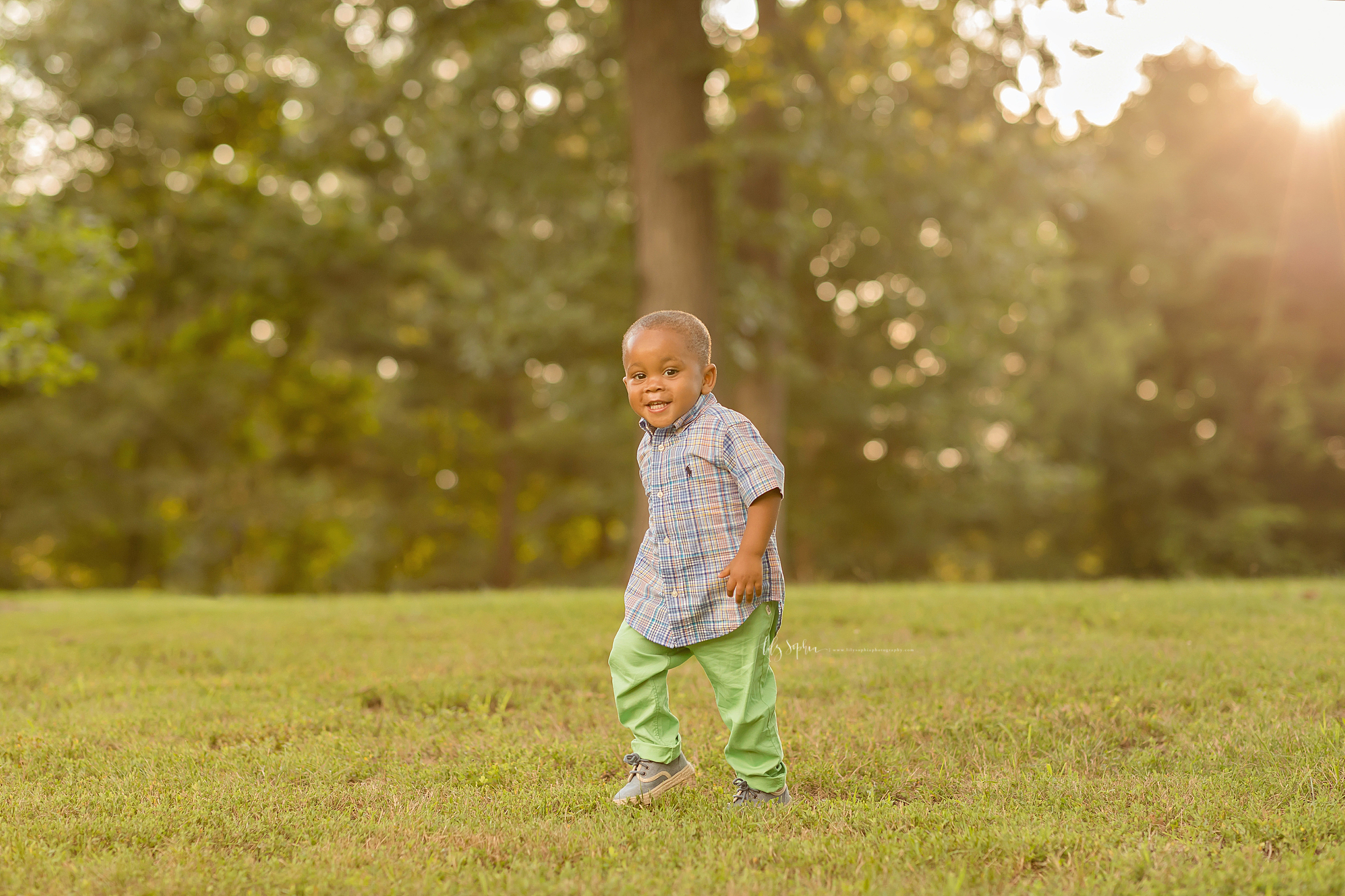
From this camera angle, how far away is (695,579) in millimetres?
3793

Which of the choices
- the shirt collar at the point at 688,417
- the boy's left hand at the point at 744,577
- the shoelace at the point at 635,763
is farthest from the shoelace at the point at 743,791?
the shirt collar at the point at 688,417

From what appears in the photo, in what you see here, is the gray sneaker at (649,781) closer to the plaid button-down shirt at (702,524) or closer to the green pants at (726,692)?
the green pants at (726,692)

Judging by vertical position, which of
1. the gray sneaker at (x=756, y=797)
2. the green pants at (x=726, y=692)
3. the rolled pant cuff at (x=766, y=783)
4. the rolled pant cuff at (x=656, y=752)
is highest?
the green pants at (x=726, y=692)

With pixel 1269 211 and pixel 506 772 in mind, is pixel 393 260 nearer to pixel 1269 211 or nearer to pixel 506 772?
pixel 506 772

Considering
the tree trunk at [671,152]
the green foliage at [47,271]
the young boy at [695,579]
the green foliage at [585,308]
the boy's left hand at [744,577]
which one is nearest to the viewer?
the boy's left hand at [744,577]

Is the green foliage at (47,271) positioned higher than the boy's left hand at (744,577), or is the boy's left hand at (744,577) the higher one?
the green foliage at (47,271)

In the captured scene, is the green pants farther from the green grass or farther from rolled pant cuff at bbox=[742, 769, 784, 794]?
the green grass

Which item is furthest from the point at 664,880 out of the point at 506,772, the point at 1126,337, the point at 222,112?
the point at 1126,337

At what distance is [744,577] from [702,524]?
268 millimetres

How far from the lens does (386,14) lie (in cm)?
1181

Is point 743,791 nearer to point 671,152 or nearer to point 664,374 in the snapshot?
point 664,374

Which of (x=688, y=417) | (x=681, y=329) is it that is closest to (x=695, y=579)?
(x=688, y=417)

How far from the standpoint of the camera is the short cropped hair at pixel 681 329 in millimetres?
3855

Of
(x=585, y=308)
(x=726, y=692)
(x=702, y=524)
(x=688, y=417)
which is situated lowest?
(x=726, y=692)
